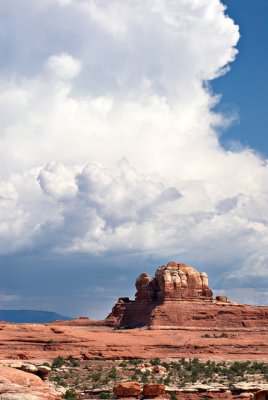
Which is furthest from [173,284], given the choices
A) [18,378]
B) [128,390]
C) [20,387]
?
[20,387]

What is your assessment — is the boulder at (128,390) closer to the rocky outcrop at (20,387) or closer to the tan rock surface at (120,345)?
the rocky outcrop at (20,387)

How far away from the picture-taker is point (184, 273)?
96.1 metres

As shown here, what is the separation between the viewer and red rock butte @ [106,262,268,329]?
91.2m

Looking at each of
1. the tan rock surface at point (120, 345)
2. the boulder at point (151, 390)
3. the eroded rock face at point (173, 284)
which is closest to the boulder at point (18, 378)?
the boulder at point (151, 390)

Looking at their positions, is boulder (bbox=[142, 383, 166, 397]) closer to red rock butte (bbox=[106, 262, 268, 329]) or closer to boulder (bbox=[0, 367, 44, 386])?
boulder (bbox=[0, 367, 44, 386])

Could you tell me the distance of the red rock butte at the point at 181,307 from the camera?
91188mm

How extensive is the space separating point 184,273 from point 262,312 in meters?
11.8

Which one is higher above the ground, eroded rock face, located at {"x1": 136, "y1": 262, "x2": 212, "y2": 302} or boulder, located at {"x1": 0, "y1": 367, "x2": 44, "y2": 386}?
eroded rock face, located at {"x1": 136, "y1": 262, "x2": 212, "y2": 302}

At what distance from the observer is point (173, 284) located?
93938 millimetres

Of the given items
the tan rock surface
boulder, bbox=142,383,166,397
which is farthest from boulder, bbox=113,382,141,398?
the tan rock surface

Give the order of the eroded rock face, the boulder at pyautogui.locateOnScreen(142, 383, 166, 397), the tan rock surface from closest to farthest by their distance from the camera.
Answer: the boulder at pyautogui.locateOnScreen(142, 383, 166, 397) → the tan rock surface → the eroded rock face

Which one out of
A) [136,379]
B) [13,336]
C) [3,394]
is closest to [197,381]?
[136,379]

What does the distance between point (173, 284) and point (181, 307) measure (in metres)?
3.47

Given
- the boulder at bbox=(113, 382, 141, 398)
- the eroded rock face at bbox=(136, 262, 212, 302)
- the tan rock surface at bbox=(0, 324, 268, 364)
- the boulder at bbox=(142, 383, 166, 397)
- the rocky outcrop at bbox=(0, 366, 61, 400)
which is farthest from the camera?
the eroded rock face at bbox=(136, 262, 212, 302)
